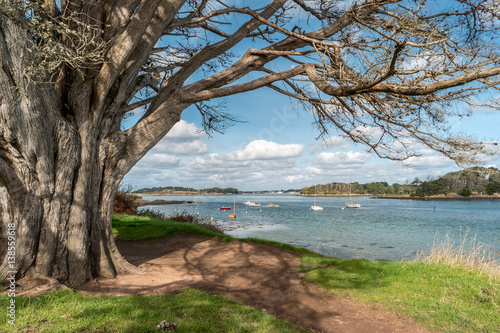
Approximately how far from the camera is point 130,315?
347 cm

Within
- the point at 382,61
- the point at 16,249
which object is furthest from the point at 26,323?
the point at 382,61

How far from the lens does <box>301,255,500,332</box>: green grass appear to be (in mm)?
4617

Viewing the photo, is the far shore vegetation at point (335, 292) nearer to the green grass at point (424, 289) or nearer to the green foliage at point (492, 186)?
the green grass at point (424, 289)

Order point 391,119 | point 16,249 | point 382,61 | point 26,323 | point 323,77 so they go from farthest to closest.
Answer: point 391,119 → point 323,77 → point 16,249 → point 382,61 → point 26,323

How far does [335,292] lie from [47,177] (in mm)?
5649

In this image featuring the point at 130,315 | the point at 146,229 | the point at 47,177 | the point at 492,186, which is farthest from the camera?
the point at 492,186

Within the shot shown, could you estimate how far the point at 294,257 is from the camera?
8.05 metres

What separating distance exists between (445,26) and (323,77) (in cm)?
285

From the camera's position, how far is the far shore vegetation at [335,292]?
330 centimetres

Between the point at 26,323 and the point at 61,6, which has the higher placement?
the point at 61,6

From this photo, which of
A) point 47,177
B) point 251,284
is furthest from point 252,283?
point 47,177

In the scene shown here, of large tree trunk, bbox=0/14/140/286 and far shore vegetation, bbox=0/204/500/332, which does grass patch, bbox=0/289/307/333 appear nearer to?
far shore vegetation, bbox=0/204/500/332

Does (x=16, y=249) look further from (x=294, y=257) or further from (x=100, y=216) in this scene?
(x=294, y=257)

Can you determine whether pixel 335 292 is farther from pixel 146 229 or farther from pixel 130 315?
pixel 146 229
